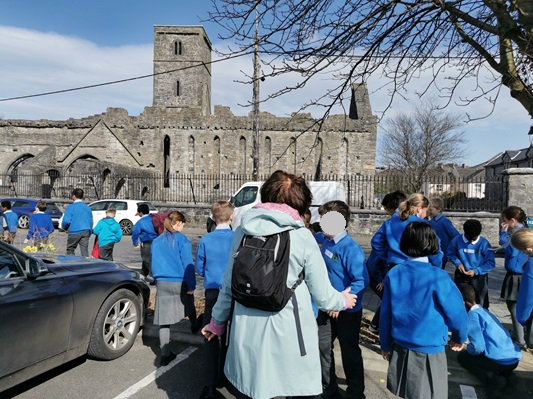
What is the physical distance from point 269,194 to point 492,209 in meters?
16.1

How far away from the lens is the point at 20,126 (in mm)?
37594

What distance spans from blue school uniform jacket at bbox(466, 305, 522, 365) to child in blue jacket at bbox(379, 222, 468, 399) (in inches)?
40.0

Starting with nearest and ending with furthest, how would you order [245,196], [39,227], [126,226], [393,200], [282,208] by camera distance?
1. [282,208]
2. [393,200]
3. [39,227]
4. [245,196]
5. [126,226]

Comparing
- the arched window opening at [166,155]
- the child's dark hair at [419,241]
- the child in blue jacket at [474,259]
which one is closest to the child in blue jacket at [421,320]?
the child's dark hair at [419,241]

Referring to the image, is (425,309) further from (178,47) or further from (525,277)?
(178,47)

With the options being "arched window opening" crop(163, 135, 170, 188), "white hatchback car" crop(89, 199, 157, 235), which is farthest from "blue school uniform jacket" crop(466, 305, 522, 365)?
"arched window opening" crop(163, 135, 170, 188)

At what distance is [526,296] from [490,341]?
0.54 metres

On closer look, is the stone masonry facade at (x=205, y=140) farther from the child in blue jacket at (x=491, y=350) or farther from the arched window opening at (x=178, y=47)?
the child in blue jacket at (x=491, y=350)

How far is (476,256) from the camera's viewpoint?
5215mm

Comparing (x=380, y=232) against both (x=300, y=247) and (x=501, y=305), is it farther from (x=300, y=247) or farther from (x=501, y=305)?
(x=501, y=305)

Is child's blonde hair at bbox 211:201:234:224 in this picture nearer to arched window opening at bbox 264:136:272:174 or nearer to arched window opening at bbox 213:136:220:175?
arched window opening at bbox 264:136:272:174

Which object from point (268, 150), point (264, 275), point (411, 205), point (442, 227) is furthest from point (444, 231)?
point (268, 150)

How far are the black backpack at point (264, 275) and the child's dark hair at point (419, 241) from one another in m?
1.03

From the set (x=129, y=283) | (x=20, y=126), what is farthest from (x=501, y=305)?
(x=20, y=126)
